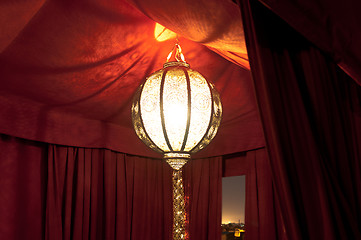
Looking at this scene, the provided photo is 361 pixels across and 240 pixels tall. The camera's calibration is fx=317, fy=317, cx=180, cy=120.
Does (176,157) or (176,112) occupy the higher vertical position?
(176,112)

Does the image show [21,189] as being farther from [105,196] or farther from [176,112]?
[176,112]

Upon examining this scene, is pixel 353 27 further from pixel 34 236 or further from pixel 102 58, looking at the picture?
pixel 34 236

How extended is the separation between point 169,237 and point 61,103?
154 cm

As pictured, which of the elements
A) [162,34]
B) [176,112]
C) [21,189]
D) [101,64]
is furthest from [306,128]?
[21,189]

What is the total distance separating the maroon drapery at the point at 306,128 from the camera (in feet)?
2.35

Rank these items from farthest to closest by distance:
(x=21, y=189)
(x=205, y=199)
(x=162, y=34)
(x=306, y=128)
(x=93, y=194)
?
(x=205, y=199)
(x=93, y=194)
(x=21, y=189)
(x=162, y=34)
(x=306, y=128)

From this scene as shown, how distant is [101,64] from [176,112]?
0.76 meters

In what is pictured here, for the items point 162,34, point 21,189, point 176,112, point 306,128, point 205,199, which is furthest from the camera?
point 205,199

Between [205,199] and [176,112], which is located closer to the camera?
[176,112]

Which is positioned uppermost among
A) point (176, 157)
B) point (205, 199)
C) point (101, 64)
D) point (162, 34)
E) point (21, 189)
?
point (162, 34)

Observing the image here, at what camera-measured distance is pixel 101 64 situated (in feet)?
6.25

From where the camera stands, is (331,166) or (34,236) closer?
(331,166)

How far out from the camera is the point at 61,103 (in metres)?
2.17

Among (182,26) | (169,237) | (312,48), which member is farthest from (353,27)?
(169,237)
